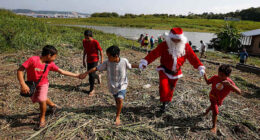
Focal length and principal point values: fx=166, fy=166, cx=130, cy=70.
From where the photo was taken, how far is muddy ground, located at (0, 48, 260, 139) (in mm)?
3072

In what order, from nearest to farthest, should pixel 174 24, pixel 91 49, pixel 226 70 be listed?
1. pixel 226 70
2. pixel 91 49
3. pixel 174 24

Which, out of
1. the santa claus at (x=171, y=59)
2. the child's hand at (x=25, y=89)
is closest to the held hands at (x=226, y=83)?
the santa claus at (x=171, y=59)

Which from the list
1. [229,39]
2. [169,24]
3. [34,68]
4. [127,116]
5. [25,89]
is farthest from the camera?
[169,24]

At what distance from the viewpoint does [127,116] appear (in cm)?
364

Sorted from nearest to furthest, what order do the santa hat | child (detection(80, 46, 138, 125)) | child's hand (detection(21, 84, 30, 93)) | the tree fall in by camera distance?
child's hand (detection(21, 84, 30, 93))
child (detection(80, 46, 138, 125))
the santa hat
the tree

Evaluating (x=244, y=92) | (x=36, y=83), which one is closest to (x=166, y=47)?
(x=36, y=83)

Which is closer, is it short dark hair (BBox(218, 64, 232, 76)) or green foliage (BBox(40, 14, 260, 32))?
short dark hair (BBox(218, 64, 232, 76))

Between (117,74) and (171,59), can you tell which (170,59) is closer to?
(171,59)

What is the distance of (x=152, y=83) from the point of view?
19.0 ft

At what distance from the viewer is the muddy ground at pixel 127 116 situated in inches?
121

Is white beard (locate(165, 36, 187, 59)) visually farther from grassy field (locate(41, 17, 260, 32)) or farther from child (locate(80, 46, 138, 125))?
grassy field (locate(41, 17, 260, 32))

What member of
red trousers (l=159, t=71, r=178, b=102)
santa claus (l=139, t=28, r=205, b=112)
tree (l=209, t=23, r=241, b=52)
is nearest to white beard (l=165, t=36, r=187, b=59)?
santa claus (l=139, t=28, r=205, b=112)

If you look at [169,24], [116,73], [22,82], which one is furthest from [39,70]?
[169,24]

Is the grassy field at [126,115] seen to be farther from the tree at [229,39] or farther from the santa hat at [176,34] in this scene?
the tree at [229,39]
